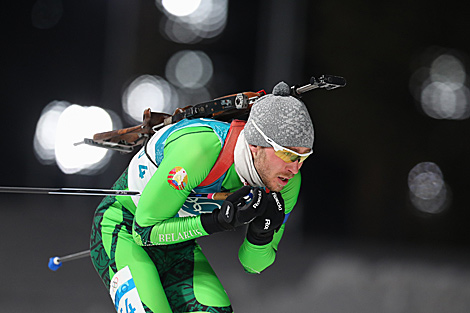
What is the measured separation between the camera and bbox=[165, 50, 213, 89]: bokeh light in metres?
4.55

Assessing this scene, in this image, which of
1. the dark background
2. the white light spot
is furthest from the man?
the white light spot

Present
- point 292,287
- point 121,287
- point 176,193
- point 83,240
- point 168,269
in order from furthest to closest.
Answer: point 83,240 → point 292,287 → point 168,269 → point 121,287 → point 176,193

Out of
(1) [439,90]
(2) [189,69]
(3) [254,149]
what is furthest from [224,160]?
(1) [439,90]

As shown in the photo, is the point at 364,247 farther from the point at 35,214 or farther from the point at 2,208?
the point at 2,208

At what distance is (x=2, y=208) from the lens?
4254 millimetres

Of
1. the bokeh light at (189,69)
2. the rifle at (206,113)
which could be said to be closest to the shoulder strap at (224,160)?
the rifle at (206,113)

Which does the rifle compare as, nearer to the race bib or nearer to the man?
the man

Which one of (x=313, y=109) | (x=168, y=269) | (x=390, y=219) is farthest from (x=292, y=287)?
(x=168, y=269)

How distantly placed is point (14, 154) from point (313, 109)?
2.58m

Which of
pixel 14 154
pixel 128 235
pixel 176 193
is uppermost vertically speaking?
pixel 176 193

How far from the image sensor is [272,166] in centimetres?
148

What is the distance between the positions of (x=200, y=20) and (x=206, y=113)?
3151 millimetres

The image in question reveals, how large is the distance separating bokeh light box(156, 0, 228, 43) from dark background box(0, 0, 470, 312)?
71 mm

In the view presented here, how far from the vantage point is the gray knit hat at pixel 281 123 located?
4.67 feet
